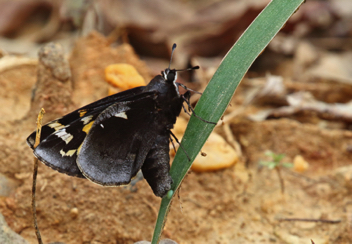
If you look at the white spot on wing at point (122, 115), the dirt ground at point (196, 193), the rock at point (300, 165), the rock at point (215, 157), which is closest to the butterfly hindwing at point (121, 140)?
the white spot on wing at point (122, 115)

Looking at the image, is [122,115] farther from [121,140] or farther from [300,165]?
[300,165]

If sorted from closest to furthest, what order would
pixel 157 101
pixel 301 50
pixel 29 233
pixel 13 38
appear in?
pixel 157 101 < pixel 29 233 < pixel 301 50 < pixel 13 38

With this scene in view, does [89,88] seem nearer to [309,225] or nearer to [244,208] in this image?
[244,208]

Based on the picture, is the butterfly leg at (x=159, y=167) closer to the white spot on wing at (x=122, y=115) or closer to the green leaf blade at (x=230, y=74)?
the green leaf blade at (x=230, y=74)

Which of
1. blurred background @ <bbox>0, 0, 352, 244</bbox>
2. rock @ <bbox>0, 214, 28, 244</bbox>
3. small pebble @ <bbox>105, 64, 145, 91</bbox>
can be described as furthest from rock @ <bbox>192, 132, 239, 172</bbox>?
rock @ <bbox>0, 214, 28, 244</bbox>

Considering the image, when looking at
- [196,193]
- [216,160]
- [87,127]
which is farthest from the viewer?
[216,160]

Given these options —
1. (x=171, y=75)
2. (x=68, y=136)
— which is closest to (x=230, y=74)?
(x=171, y=75)

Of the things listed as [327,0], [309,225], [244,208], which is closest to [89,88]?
[244,208]
